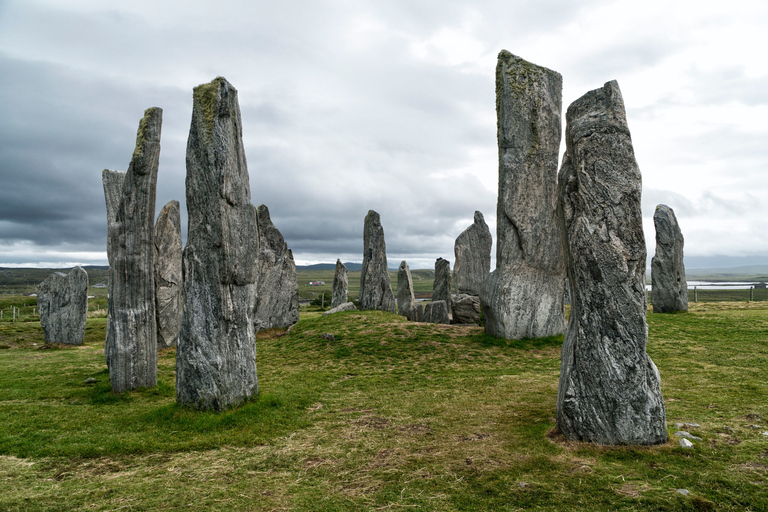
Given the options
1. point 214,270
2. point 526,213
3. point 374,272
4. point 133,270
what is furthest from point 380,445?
point 374,272

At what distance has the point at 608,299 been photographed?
567 cm

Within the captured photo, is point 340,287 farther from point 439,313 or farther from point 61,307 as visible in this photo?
point 61,307

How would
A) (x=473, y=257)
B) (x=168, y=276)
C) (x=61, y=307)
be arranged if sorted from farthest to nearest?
(x=473, y=257) < (x=61, y=307) < (x=168, y=276)

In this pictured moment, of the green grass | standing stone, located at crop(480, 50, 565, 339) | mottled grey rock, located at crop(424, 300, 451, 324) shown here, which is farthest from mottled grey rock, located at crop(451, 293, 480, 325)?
the green grass

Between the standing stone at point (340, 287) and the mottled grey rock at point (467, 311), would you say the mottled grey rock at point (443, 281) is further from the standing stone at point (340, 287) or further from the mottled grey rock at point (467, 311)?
the standing stone at point (340, 287)

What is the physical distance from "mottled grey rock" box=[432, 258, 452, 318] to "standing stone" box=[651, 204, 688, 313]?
363 inches

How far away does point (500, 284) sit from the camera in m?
13.9

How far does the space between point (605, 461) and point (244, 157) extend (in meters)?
7.36

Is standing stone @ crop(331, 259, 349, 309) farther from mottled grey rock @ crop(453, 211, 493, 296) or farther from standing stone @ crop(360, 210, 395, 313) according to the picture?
mottled grey rock @ crop(453, 211, 493, 296)

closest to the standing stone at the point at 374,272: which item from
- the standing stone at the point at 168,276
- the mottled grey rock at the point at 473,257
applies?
the mottled grey rock at the point at 473,257

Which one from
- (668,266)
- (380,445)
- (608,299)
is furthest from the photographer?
(668,266)

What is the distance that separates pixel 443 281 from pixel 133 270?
15735mm

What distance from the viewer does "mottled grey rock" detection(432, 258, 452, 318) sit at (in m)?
22.5

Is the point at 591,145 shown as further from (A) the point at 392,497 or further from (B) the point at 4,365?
(B) the point at 4,365
